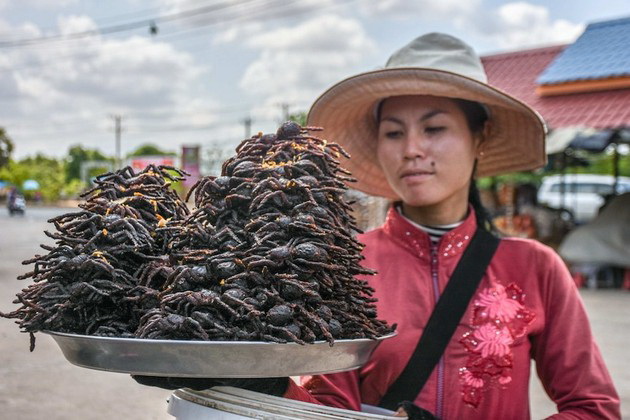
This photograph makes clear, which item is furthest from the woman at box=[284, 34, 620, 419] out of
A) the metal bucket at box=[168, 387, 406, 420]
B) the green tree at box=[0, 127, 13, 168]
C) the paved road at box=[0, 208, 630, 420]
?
the green tree at box=[0, 127, 13, 168]

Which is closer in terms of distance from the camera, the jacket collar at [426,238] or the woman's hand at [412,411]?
the woman's hand at [412,411]

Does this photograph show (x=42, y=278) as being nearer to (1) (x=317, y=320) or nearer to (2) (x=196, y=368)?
(2) (x=196, y=368)

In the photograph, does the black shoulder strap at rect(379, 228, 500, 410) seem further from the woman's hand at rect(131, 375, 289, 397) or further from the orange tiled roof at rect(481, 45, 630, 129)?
the orange tiled roof at rect(481, 45, 630, 129)

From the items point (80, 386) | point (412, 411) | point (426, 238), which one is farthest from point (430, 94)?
point (80, 386)

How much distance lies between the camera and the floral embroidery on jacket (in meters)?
1.81

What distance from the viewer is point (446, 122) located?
1976 millimetres

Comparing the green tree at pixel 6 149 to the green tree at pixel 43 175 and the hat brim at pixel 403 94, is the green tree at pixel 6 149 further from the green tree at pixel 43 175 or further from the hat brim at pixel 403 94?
the hat brim at pixel 403 94

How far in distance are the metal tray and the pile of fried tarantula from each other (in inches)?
0.9

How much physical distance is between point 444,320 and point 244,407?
738mm

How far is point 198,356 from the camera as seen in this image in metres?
1.14

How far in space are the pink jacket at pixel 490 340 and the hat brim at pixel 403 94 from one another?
0.36m

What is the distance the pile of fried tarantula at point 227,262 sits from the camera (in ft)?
3.88

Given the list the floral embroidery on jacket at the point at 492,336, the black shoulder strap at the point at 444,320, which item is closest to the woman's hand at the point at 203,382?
the black shoulder strap at the point at 444,320

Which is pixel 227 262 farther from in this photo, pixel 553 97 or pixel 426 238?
pixel 553 97
